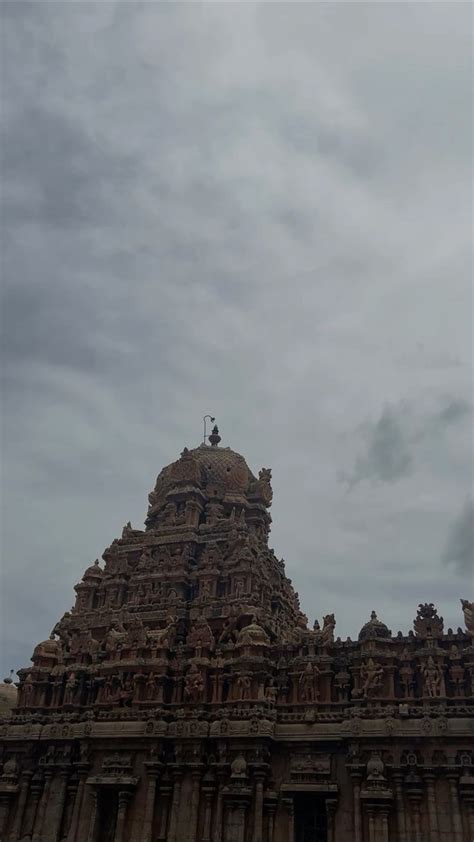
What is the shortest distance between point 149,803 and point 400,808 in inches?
377

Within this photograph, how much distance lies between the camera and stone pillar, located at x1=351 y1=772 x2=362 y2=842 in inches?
958

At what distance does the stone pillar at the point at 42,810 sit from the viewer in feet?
95.9

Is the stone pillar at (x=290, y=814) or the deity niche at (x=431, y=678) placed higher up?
the deity niche at (x=431, y=678)

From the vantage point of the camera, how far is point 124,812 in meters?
27.8

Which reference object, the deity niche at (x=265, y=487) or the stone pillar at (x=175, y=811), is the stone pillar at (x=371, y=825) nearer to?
the stone pillar at (x=175, y=811)

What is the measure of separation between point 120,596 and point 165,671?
22.3ft

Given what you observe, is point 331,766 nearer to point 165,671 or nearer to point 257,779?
point 257,779

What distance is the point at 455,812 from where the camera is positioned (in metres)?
23.7

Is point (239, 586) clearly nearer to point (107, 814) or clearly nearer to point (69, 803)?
point (107, 814)

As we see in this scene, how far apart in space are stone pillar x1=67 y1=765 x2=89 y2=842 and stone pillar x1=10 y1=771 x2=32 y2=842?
2.63m

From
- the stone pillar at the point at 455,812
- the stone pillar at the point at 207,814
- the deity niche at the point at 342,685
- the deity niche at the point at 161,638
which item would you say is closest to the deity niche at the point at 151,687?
the deity niche at the point at 161,638

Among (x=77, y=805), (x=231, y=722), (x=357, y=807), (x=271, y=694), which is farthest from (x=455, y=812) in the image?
(x=77, y=805)

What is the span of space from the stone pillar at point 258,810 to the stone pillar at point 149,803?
13.8ft

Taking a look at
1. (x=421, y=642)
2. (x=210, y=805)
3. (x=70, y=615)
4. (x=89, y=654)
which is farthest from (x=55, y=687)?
(x=421, y=642)
